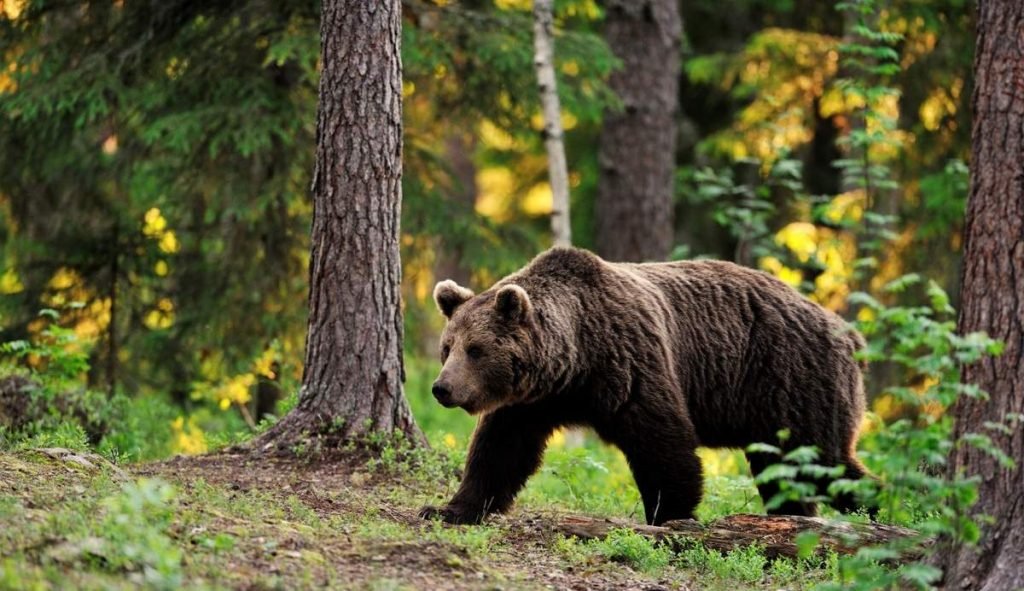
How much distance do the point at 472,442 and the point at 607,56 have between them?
585 cm

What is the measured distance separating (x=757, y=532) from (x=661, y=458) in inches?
31.9

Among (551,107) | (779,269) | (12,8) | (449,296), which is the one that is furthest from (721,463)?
(12,8)

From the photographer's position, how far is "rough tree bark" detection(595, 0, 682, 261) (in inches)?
604

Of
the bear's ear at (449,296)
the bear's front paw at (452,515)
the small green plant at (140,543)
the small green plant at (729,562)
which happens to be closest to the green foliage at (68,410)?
the bear's front paw at (452,515)

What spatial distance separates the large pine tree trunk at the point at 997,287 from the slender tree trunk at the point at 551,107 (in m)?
6.73

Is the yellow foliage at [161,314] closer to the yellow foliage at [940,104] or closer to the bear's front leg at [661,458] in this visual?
the bear's front leg at [661,458]

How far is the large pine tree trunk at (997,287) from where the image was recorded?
5418mm

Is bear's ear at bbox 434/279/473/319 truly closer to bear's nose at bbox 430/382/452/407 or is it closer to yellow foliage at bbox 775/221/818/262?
bear's nose at bbox 430/382/452/407

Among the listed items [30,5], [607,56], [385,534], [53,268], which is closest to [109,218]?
[53,268]

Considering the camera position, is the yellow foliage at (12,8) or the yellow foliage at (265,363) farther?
the yellow foliage at (12,8)

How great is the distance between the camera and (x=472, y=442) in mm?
7922

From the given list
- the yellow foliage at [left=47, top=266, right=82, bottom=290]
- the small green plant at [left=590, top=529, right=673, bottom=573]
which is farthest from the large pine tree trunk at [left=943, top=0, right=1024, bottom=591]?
the yellow foliage at [left=47, top=266, right=82, bottom=290]

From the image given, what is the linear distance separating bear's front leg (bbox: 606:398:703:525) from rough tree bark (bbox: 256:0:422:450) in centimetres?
182

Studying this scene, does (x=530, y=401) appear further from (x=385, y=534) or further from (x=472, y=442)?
(x=385, y=534)
